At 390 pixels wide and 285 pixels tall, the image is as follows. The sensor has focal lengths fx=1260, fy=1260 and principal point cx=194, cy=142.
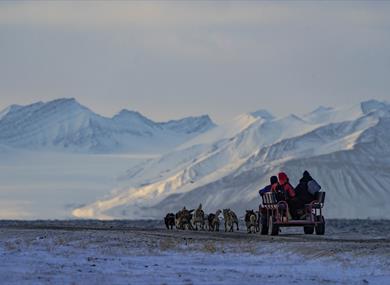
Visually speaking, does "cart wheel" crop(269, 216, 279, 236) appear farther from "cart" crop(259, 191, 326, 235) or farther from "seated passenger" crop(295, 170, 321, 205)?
"seated passenger" crop(295, 170, 321, 205)

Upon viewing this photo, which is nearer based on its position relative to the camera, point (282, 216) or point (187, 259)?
point (187, 259)

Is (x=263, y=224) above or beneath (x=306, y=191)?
beneath

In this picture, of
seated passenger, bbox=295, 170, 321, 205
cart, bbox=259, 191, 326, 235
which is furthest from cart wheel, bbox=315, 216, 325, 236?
seated passenger, bbox=295, 170, 321, 205

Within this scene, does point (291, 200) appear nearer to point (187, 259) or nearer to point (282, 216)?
point (282, 216)

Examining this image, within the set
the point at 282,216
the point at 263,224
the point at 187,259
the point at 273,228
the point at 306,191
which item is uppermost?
the point at 306,191

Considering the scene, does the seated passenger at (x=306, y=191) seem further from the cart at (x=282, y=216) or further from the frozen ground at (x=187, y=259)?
the frozen ground at (x=187, y=259)

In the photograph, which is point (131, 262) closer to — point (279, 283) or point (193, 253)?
point (193, 253)

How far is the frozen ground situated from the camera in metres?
28.6

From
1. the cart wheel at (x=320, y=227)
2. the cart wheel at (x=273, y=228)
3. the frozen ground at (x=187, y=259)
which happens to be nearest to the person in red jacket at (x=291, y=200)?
the cart wheel at (x=273, y=228)

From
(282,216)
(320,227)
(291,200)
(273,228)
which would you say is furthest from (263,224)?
(320,227)

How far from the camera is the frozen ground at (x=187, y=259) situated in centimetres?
2859

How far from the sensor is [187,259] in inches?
1368

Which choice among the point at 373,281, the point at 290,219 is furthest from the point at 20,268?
the point at 290,219

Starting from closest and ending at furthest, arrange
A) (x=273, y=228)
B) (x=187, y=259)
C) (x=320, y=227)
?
(x=187, y=259)
(x=273, y=228)
(x=320, y=227)
